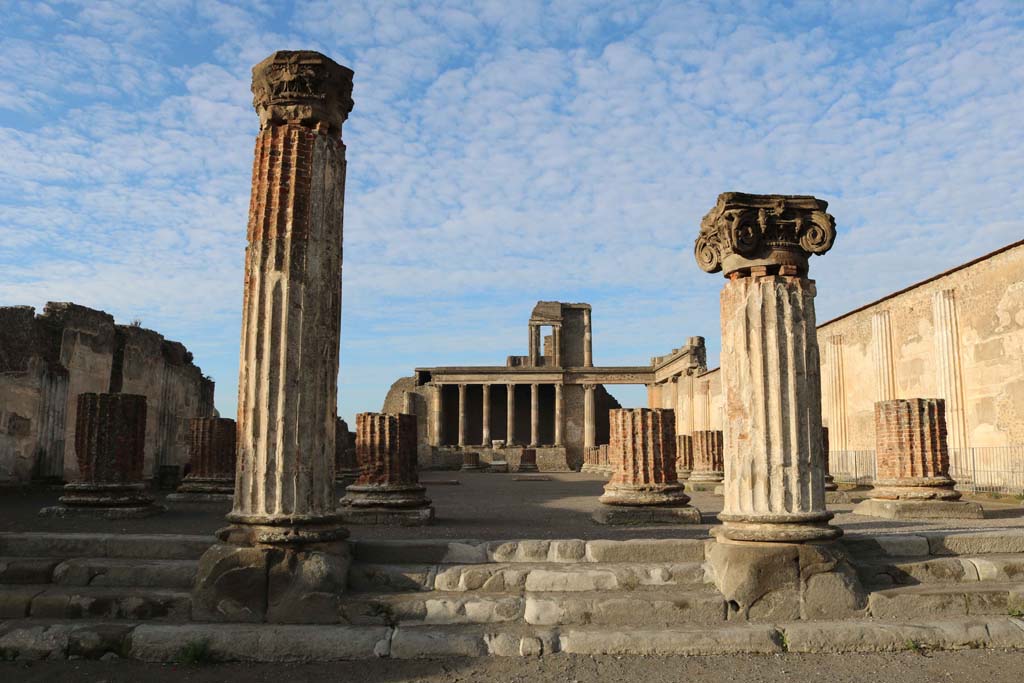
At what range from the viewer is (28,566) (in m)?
6.23

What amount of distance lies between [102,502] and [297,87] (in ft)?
24.1

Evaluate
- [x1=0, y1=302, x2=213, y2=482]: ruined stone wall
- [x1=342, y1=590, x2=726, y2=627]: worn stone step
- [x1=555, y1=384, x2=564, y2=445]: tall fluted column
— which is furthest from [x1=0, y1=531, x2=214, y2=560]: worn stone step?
[x1=555, y1=384, x2=564, y2=445]: tall fluted column

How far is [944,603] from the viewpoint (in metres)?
5.80

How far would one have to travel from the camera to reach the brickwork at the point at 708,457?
17.8 meters

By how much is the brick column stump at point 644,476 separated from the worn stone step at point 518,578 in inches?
165

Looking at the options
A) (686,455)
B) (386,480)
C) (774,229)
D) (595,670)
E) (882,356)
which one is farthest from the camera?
(882,356)

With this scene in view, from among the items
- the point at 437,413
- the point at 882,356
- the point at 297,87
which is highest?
the point at 297,87

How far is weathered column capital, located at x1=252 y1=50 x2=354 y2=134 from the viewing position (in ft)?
20.8

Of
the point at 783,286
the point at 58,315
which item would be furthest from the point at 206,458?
the point at 783,286

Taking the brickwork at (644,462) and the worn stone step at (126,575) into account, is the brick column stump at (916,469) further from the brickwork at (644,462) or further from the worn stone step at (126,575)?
the worn stone step at (126,575)

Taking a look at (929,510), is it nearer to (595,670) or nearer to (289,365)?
(595,670)

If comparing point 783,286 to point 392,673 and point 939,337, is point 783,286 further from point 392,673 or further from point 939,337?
point 939,337

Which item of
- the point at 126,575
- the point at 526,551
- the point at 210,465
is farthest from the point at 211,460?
the point at 526,551

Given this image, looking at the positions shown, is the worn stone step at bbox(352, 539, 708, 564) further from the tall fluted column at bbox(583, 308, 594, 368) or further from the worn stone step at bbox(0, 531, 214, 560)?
the tall fluted column at bbox(583, 308, 594, 368)
